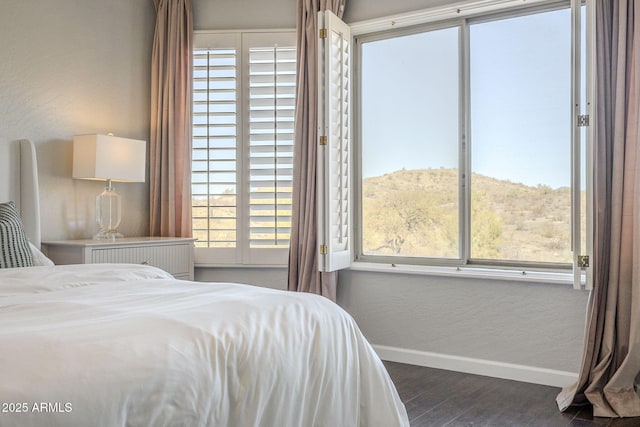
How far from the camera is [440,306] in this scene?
3629 mm

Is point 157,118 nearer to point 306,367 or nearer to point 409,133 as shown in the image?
point 409,133

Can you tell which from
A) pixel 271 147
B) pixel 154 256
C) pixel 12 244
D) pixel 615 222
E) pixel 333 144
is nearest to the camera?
pixel 12 244

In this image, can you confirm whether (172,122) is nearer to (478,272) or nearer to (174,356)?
(478,272)

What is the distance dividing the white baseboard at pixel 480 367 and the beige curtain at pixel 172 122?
1740 millimetres

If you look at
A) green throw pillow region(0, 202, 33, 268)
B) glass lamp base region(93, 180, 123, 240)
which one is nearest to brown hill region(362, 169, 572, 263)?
glass lamp base region(93, 180, 123, 240)

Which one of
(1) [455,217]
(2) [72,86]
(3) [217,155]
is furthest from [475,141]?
(2) [72,86]

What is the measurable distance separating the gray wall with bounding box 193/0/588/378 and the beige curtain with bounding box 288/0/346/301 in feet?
0.70

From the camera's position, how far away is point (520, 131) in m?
3.50

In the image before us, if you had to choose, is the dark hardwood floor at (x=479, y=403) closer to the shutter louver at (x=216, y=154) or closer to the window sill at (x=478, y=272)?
the window sill at (x=478, y=272)

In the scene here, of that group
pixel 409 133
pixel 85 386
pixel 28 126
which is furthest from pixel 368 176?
pixel 85 386

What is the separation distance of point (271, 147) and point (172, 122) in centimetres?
77

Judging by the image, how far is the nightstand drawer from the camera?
3334 millimetres

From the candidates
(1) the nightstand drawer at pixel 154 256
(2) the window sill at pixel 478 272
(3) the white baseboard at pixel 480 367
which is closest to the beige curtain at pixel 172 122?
(1) the nightstand drawer at pixel 154 256

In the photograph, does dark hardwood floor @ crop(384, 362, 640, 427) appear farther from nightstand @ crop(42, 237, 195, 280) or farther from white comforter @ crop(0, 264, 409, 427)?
nightstand @ crop(42, 237, 195, 280)
